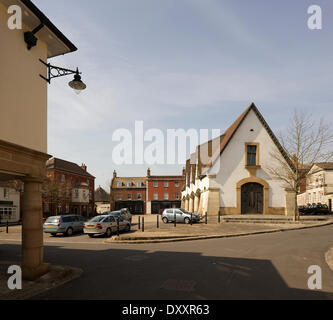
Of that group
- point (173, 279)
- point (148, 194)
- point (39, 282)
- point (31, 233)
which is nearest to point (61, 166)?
point (148, 194)

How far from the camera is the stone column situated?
7480 millimetres

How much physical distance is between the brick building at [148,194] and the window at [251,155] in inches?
1278

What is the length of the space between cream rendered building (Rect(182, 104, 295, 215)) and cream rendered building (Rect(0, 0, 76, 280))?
23.0 metres

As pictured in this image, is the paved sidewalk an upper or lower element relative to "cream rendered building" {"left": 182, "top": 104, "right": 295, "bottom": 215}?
lower

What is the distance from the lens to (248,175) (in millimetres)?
30000

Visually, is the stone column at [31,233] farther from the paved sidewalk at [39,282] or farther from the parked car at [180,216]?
the parked car at [180,216]

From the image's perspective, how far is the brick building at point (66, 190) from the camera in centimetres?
4178

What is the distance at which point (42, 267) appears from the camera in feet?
25.6

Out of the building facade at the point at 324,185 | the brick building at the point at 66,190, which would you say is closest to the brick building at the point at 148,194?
the brick building at the point at 66,190

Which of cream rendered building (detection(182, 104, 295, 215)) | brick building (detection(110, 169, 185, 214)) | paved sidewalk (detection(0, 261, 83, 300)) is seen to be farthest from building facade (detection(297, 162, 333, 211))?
paved sidewalk (detection(0, 261, 83, 300))

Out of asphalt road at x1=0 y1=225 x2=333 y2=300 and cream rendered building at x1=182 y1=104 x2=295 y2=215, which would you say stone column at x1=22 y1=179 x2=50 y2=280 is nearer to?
asphalt road at x1=0 y1=225 x2=333 y2=300

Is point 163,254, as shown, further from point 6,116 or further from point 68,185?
point 68,185

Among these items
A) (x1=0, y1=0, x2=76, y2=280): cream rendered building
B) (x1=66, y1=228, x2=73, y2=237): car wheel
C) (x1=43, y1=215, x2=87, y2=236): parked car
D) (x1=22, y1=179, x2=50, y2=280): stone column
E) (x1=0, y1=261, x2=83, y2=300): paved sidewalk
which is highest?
(x1=0, y1=0, x2=76, y2=280): cream rendered building

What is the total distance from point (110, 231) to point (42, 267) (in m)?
11.2
